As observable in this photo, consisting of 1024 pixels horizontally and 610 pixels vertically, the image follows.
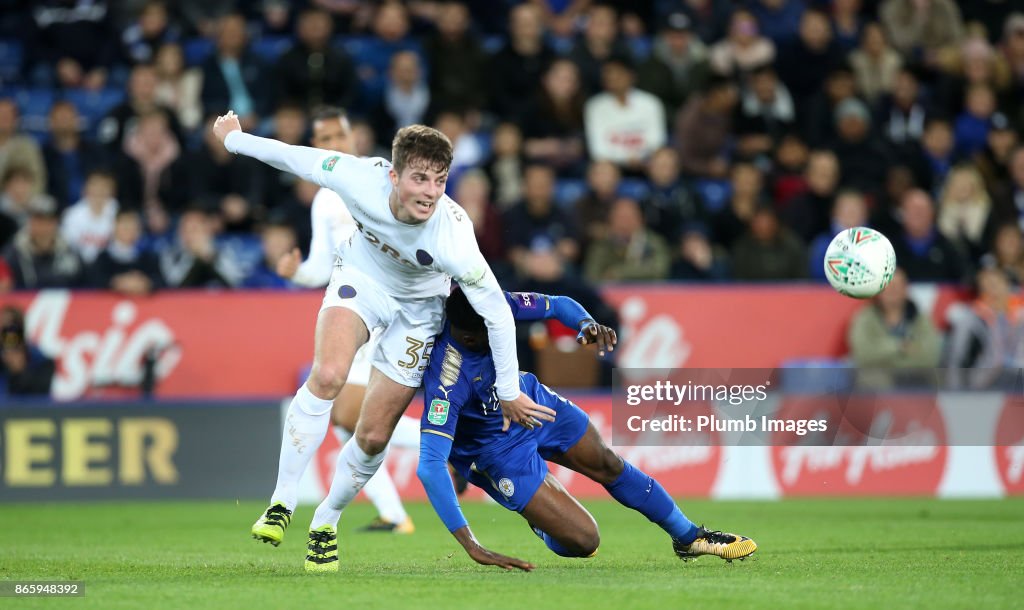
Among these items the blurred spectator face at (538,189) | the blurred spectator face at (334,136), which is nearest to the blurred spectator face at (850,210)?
the blurred spectator face at (538,189)

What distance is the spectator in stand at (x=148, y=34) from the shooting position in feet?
56.9

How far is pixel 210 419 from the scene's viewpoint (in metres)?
13.8

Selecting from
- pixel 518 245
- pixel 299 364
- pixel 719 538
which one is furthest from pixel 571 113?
pixel 719 538

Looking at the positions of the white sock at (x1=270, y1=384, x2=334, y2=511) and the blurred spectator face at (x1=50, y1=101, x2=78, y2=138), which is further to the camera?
the blurred spectator face at (x1=50, y1=101, x2=78, y2=138)

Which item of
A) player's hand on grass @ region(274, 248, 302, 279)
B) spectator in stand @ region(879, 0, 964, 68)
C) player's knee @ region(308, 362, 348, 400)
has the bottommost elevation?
player's knee @ region(308, 362, 348, 400)

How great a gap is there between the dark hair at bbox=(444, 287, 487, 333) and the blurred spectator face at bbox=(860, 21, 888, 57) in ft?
37.3

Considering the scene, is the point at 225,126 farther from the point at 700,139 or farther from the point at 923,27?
the point at 923,27

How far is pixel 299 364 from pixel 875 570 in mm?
7861

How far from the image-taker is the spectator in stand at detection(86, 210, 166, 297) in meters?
14.4

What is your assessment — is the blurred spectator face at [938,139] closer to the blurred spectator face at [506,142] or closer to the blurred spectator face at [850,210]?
the blurred spectator face at [850,210]

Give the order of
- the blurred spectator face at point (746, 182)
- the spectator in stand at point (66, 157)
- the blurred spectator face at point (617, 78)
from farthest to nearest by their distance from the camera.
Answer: the blurred spectator face at point (617, 78), the spectator in stand at point (66, 157), the blurred spectator face at point (746, 182)

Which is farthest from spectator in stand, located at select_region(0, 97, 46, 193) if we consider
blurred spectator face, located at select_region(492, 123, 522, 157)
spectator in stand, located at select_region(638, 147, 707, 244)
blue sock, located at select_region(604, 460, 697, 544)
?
blue sock, located at select_region(604, 460, 697, 544)

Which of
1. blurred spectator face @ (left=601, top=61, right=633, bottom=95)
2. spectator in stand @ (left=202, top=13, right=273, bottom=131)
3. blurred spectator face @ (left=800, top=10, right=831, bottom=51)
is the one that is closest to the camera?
A: blurred spectator face @ (left=601, top=61, right=633, bottom=95)

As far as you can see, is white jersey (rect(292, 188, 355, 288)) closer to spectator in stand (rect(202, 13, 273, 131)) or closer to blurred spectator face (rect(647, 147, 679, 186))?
blurred spectator face (rect(647, 147, 679, 186))
